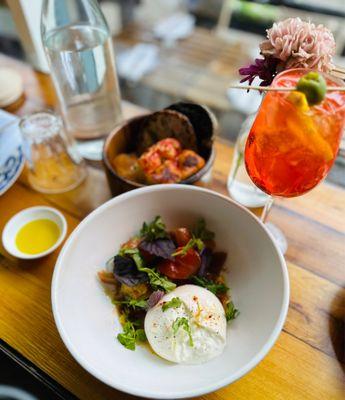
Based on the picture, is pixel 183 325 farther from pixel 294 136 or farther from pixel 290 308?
pixel 294 136

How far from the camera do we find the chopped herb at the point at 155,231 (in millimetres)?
638

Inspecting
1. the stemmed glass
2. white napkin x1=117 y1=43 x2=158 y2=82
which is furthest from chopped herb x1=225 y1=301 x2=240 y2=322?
white napkin x1=117 y1=43 x2=158 y2=82

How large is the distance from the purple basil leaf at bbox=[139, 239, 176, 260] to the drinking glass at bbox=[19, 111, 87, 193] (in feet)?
1.06

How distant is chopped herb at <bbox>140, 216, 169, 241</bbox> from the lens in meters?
0.64

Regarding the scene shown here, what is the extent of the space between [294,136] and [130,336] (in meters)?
0.40

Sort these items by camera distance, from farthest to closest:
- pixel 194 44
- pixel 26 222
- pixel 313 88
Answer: pixel 194 44 → pixel 26 222 → pixel 313 88

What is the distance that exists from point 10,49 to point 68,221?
6.08 ft

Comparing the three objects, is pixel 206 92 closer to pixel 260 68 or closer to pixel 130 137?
pixel 130 137

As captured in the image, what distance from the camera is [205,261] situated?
64 cm

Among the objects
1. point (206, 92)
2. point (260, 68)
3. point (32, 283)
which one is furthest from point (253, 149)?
point (206, 92)

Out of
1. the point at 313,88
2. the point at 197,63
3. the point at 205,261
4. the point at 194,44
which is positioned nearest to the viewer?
the point at 313,88

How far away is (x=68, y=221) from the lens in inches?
30.9

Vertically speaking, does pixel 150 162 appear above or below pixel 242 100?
above

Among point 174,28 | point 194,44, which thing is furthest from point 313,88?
point 174,28
